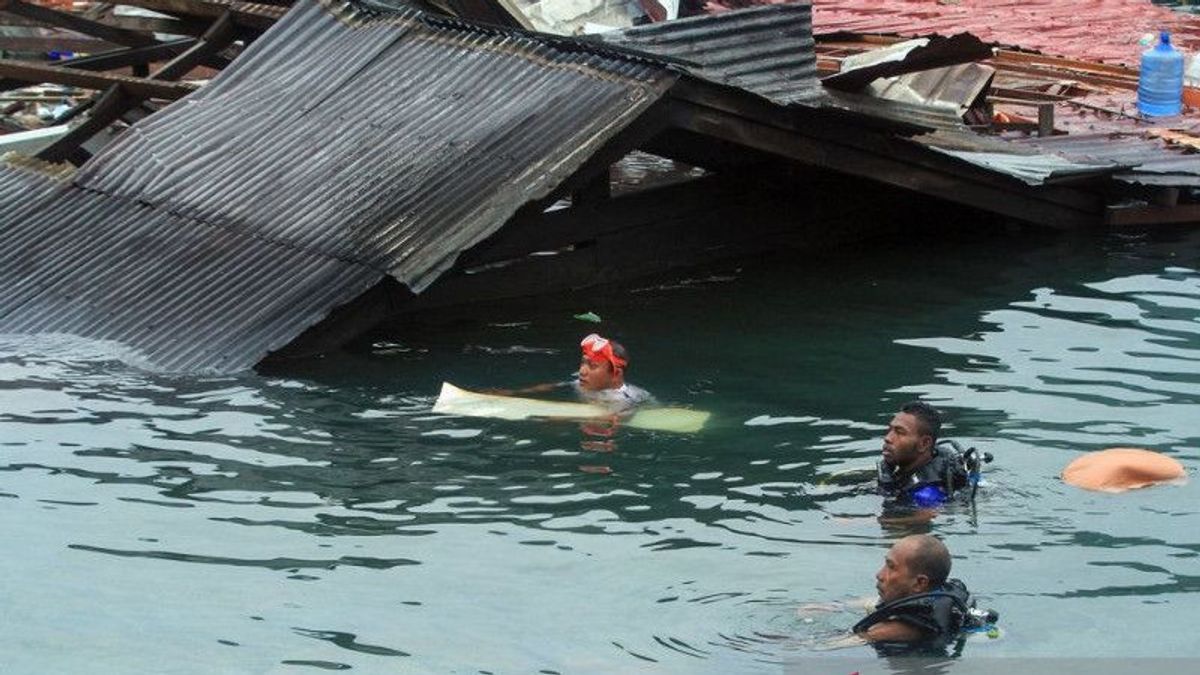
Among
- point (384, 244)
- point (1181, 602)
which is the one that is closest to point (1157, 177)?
point (384, 244)

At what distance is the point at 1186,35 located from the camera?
2609cm

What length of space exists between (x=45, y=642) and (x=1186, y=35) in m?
20.4

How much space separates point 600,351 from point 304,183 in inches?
130

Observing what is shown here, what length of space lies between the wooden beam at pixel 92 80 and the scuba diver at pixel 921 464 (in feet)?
29.8

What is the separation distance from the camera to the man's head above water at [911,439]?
11039 mm

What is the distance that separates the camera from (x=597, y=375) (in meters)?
13.3

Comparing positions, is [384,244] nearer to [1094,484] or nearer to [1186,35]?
[1094,484]

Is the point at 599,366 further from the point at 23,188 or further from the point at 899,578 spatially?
the point at 23,188

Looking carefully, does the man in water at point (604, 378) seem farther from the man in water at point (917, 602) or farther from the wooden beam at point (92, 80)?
the wooden beam at point (92, 80)

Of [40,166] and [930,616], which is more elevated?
[40,166]

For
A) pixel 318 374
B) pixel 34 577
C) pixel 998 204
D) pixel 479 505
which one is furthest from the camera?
pixel 998 204

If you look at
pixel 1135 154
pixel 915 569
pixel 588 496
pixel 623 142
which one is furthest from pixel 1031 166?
pixel 915 569

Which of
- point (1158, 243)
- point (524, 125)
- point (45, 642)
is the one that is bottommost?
point (45, 642)

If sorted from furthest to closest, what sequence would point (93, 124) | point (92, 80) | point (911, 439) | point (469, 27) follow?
point (92, 80) → point (93, 124) → point (469, 27) → point (911, 439)
